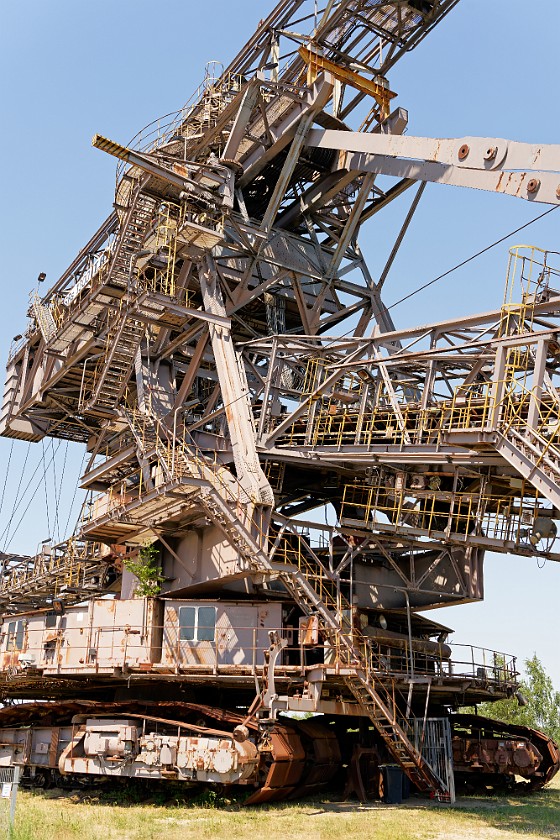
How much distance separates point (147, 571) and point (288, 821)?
7.90 m

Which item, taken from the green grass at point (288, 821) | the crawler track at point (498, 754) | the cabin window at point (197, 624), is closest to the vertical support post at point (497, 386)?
the green grass at point (288, 821)

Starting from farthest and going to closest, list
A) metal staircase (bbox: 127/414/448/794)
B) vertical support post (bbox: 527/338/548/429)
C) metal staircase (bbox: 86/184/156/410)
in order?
metal staircase (bbox: 86/184/156/410)
metal staircase (bbox: 127/414/448/794)
vertical support post (bbox: 527/338/548/429)

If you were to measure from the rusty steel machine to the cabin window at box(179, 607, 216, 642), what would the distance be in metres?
0.03

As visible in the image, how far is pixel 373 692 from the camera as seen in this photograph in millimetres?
17688

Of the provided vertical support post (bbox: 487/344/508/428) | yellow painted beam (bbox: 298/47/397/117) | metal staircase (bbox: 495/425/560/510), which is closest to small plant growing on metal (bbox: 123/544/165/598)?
vertical support post (bbox: 487/344/508/428)

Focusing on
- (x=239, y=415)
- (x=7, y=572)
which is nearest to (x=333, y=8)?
(x=239, y=415)

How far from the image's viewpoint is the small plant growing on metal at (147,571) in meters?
22.1

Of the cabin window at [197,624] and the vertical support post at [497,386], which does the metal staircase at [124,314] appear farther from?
the vertical support post at [497,386]

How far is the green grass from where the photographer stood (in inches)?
573

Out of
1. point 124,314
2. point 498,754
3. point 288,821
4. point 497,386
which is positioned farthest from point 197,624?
point 497,386

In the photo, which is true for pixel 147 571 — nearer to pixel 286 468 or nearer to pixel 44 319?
pixel 286 468

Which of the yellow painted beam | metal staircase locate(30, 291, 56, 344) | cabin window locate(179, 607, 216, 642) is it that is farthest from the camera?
metal staircase locate(30, 291, 56, 344)

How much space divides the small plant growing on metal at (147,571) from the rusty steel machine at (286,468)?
0.06 m

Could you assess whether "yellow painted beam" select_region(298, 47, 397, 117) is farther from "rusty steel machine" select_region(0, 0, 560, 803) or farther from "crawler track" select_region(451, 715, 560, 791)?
"crawler track" select_region(451, 715, 560, 791)
